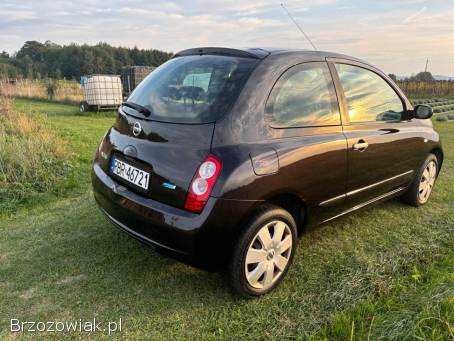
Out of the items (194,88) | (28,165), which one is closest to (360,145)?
(194,88)

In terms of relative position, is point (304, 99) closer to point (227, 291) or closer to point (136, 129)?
point (136, 129)

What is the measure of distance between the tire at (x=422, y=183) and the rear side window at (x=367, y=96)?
0.86 metres

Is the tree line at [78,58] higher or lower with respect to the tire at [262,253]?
higher

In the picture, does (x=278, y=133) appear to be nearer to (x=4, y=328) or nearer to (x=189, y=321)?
(x=189, y=321)

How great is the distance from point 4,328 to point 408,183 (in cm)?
399

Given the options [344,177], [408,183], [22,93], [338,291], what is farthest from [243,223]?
[22,93]

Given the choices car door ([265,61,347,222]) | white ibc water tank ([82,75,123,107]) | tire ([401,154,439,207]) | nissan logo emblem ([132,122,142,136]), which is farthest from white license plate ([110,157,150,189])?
white ibc water tank ([82,75,123,107])

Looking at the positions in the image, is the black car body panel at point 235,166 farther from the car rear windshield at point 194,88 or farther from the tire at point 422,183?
the tire at point 422,183

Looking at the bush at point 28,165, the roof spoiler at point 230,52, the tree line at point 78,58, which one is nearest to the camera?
the roof spoiler at point 230,52

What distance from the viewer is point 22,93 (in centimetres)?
1883

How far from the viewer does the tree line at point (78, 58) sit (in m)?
47.7

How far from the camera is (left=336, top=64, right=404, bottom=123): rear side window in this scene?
10.8 ft

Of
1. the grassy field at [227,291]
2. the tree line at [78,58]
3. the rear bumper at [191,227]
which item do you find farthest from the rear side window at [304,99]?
the tree line at [78,58]

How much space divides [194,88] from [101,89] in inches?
473
